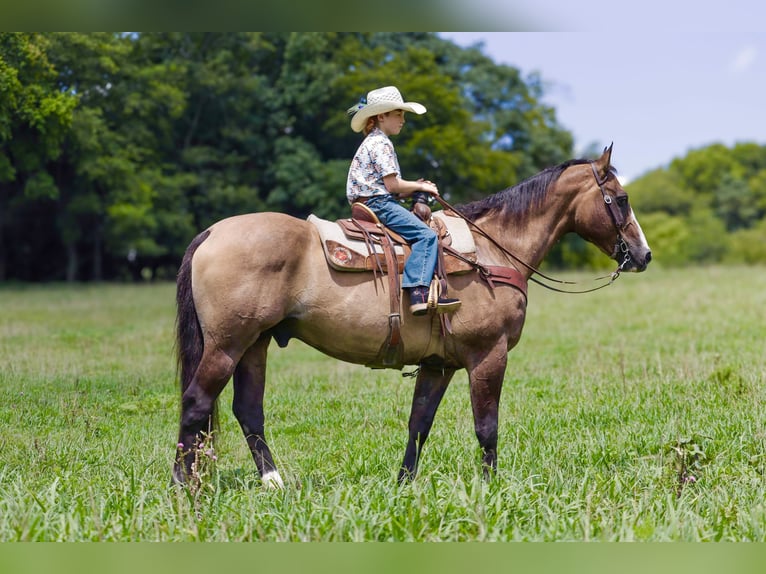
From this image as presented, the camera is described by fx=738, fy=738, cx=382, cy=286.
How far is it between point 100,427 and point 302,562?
3.93m

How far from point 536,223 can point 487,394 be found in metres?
1.42

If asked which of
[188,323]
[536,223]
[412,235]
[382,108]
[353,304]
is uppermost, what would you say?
[382,108]

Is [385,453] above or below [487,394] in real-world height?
below

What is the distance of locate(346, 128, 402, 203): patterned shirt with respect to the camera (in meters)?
5.18

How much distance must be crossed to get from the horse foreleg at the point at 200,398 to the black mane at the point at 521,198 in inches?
86.8

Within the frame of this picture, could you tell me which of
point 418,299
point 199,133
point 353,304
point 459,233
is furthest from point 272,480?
point 199,133

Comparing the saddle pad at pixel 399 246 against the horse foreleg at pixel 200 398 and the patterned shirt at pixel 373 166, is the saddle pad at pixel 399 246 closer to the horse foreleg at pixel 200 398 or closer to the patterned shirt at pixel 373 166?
the patterned shirt at pixel 373 166

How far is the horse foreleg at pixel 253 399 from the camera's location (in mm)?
5285

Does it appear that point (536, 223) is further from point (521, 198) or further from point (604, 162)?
point (604, 162)

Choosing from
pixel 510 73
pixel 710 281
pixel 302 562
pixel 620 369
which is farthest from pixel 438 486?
pixel 510 73

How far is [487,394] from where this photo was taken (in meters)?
5.32

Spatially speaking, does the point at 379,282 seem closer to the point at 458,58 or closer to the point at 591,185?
the point at 591,185

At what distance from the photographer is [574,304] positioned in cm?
1995

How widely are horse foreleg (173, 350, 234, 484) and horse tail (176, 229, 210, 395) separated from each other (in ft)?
0.49
